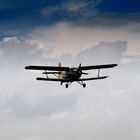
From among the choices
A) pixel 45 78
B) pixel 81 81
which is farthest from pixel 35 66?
pixel 81 81

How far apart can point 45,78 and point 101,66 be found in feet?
42.4

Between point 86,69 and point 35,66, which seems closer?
point 35,66

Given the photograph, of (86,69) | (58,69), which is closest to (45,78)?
(58,69)

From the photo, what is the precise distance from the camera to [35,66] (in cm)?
9281

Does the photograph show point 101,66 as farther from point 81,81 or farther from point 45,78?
point 45,78

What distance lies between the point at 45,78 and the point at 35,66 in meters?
3.74

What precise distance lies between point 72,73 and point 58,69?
290 cm

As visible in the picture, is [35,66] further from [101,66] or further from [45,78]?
[101,66]

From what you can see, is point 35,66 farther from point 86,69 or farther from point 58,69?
point 86,69

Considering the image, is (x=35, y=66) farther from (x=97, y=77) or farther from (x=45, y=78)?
(x=97, y=77)

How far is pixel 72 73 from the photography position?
95188 mm

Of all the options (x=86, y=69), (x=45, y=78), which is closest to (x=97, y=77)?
(x=86, y=69)

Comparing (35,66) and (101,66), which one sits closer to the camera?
(35,66)

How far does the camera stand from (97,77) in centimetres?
9869
